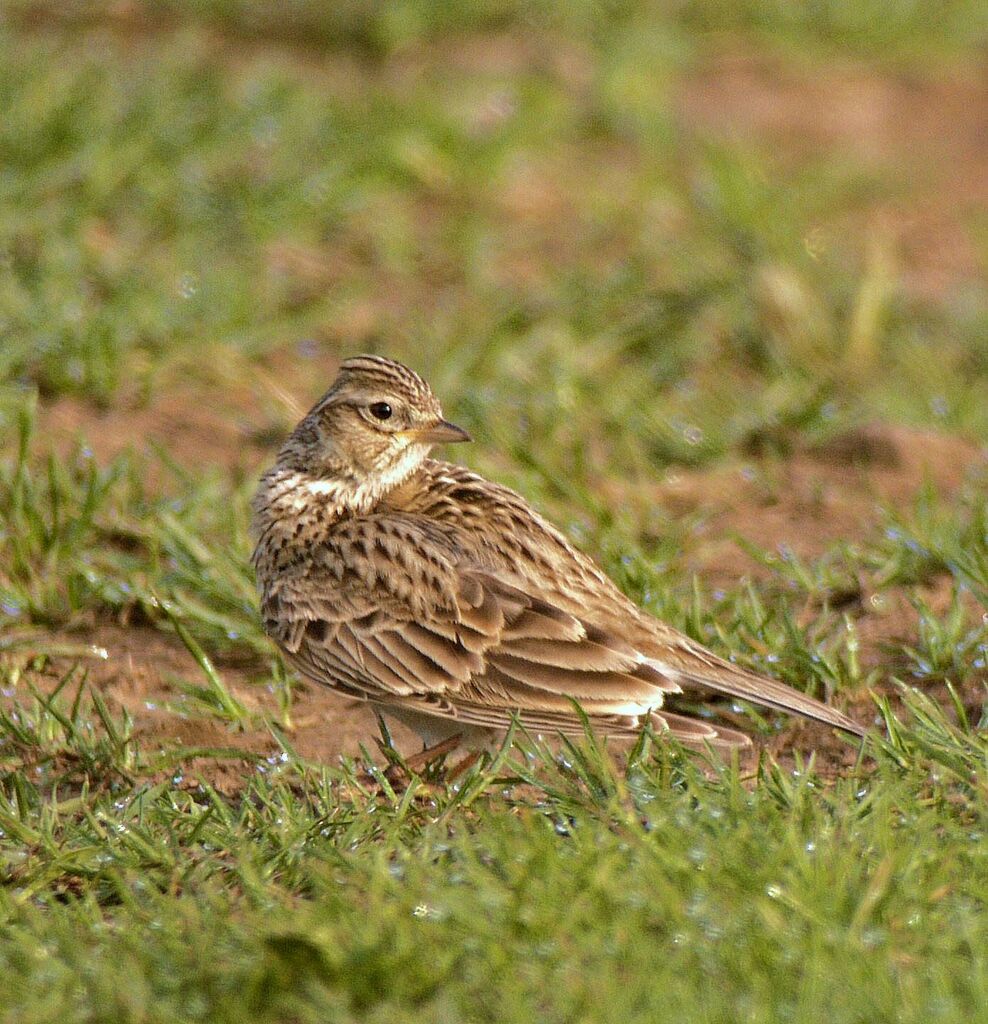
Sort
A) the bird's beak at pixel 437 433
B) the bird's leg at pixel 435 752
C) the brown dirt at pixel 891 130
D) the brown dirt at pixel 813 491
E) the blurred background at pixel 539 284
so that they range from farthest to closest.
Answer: the brown dirt at pixel 891 130
the brown dirt at pixel 813 491
the blurred background at pixel 539 284
the bird's beak at pixel 437 433
the bird's leg at pixel 435 752

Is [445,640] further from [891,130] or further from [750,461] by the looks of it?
[891,130]

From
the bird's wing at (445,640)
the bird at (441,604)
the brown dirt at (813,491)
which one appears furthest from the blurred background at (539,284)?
the bird's wing at (445,640)

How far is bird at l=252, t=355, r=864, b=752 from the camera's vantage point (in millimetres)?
5234

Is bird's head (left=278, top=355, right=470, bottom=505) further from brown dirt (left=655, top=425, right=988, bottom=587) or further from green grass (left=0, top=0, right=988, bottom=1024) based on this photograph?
brown dirt (left=655, top=425, right=988, bottom=587)

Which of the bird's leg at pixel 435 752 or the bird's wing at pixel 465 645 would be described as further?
the bird's leg at pixel 435 752

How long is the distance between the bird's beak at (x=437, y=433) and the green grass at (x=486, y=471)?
0.86 m

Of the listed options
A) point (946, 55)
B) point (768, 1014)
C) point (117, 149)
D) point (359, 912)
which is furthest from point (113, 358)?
point (946, 55)

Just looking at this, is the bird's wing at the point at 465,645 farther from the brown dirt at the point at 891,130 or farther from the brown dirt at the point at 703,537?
the brown dirt at the point at 891,130

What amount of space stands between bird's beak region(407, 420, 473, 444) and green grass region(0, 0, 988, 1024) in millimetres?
860

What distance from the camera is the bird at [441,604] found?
17.2 ft

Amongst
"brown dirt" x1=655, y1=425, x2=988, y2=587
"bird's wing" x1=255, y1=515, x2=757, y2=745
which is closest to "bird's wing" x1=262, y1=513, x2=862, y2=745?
"bird's wing" x1=255, y1=515, x2=757, y2=745

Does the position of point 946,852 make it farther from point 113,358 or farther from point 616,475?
point 113,358

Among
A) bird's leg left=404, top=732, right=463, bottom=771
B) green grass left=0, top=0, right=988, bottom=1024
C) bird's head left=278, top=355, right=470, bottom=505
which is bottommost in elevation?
bird's leg left=404, top=732, right=463, bottom=771

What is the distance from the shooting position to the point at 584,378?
8594 millimetres
